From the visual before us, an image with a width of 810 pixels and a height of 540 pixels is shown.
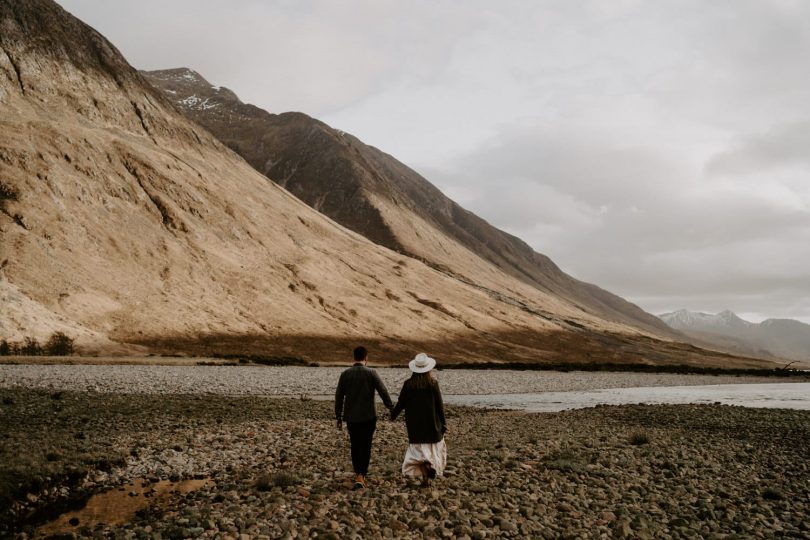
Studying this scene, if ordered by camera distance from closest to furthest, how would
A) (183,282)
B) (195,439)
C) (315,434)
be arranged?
(195,439)
(315,434)
(183,282)

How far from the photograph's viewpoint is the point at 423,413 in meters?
12.6

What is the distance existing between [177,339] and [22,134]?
1829 inches

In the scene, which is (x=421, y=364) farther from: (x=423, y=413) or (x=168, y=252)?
(x=168, y=252)

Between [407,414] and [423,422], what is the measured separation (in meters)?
0.42

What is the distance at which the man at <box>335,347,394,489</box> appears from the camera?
40.4ft

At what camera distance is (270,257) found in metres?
113

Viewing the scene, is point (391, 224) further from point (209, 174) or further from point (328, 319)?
point (328, 319)

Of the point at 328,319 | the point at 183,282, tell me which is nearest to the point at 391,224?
the point at 328,319

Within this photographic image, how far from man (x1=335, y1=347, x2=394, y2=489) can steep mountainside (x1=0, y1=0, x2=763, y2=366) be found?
58716 millimetres

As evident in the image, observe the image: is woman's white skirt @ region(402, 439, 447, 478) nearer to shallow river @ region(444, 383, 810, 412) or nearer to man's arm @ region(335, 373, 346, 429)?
man's arm @ region(335, 373, 346, 429)

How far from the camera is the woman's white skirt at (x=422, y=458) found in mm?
12648

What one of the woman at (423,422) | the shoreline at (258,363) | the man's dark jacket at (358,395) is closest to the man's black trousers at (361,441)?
the man's dark jacket at (358,395)

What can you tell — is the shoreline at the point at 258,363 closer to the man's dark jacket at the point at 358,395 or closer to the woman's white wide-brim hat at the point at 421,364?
the man's dark jacket at the point at 358,395

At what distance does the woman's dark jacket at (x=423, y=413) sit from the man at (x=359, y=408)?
513 millimetres
